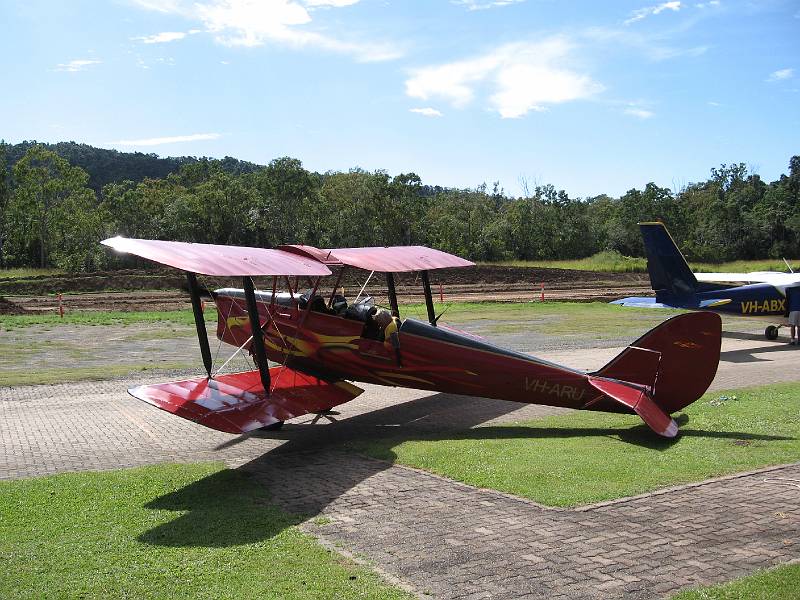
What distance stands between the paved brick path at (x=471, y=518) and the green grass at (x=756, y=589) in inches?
6.3

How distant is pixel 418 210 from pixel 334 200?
11.8 meters

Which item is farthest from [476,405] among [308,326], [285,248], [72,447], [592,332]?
[592,332]

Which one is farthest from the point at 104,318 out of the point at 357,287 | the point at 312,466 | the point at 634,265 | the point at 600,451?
the point at 634,265

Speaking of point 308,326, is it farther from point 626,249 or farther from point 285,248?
point 626,249

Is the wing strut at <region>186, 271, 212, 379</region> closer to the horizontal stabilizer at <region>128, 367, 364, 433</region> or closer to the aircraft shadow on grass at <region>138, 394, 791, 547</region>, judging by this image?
the horizontal stabilizer at <region>128, 367, 364, 433</region>

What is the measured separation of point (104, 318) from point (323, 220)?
146 ft

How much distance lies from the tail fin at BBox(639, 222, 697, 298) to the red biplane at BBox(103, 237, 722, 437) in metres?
11.0

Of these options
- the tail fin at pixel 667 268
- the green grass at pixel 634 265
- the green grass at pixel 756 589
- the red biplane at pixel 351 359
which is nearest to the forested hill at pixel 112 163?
the green grass at pixel 634 265

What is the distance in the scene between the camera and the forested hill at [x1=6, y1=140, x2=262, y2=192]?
133 meters

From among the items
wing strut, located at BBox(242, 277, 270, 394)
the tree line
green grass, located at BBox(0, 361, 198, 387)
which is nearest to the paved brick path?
wing strut, located at BBox(242, 277, 270, 394)

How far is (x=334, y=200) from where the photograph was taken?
258 feet

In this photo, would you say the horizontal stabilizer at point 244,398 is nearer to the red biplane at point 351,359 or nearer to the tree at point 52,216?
the red biplane at point 351,359

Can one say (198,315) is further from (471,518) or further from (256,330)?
(471,518)

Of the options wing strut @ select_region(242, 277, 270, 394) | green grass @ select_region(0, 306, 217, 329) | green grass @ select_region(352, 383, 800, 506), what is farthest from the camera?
green grass @ select_region(0, 306, 217, 329)
